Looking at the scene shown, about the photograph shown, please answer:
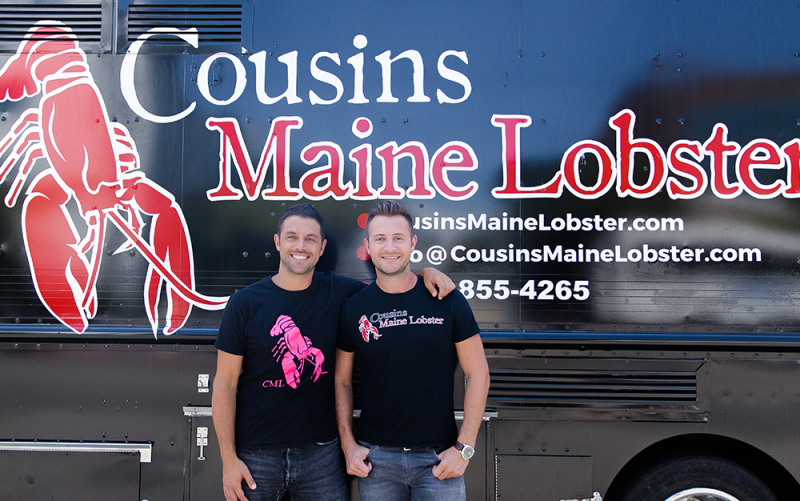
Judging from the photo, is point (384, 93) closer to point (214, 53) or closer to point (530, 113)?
point (530, 113)

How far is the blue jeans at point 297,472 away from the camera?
2.11m

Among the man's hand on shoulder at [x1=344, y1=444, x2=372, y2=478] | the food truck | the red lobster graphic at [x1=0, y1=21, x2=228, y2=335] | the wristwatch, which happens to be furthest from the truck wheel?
the red lobster graphic at [x1=0, y1=21, x2=228, y2=335]

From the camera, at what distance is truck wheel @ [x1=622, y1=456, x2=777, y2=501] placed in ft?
8.86

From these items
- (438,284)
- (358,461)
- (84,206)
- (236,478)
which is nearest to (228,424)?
(236,478)

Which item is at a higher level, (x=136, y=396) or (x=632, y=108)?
(x=632, y=108)

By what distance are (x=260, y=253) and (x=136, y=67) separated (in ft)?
4.43

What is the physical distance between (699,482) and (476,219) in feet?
6.47

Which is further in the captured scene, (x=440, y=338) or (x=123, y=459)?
(x=123, y=459)

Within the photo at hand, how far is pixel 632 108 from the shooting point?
108 inches

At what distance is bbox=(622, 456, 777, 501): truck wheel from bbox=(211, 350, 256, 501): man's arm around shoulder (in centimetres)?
216

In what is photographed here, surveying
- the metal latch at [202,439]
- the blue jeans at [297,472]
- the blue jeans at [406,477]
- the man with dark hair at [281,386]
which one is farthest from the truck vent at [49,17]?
the blue jeans at [406,477]

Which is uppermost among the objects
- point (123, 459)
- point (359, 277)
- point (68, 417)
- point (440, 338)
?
point (359, 277)

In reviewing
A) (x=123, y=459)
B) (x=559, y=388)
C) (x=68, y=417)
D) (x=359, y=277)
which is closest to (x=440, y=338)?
(x=359, y=277)

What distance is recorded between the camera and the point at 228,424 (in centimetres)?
208
